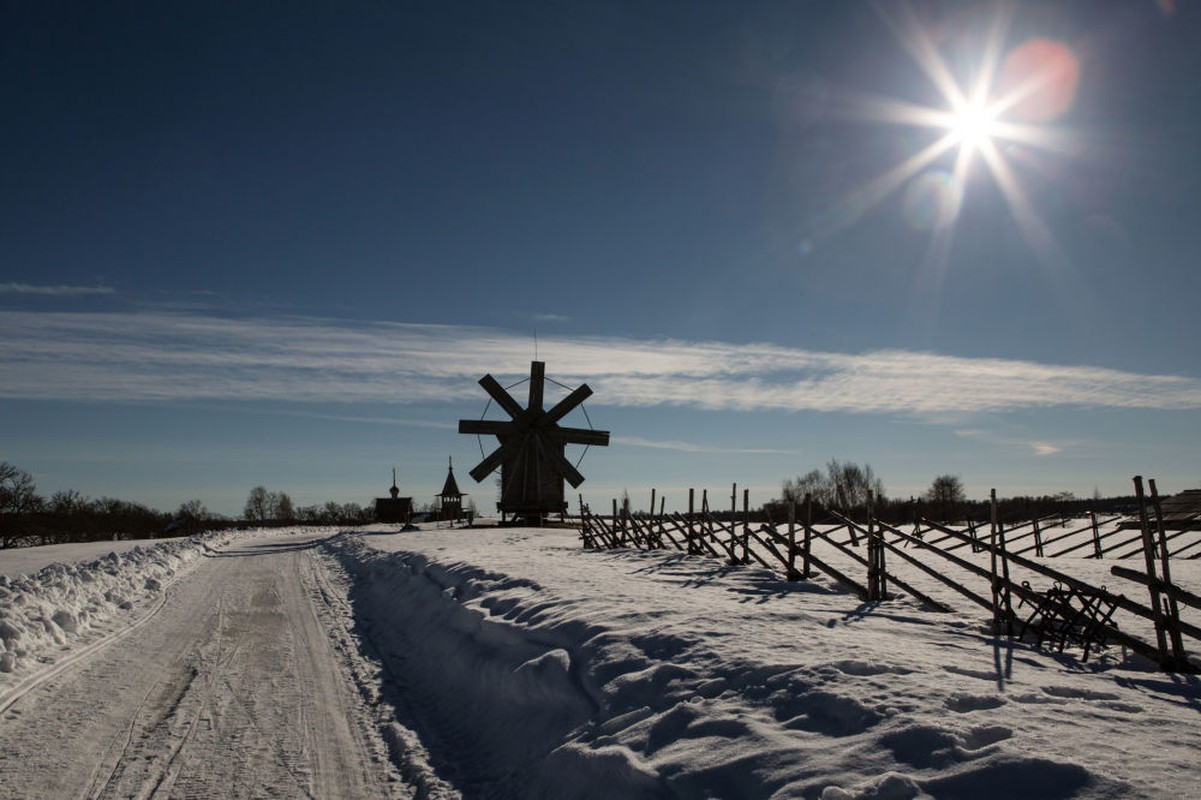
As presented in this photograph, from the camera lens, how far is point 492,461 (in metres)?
38.7

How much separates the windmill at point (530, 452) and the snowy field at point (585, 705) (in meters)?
26.5

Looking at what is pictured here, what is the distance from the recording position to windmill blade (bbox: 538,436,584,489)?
3928 centimetres

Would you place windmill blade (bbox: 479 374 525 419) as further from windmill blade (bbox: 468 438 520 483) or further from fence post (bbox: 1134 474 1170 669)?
fence post (bbox: 1134 474 1170 669)

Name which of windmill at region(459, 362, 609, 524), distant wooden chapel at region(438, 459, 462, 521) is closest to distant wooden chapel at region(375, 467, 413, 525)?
distant wooden chapel at region(438, 459, 462, 521)

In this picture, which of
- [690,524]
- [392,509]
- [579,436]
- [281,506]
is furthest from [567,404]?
[281,506]

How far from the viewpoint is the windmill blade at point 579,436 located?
40.1 metres

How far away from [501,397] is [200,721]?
109ft

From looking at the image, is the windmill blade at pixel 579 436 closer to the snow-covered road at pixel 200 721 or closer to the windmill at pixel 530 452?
the windmill at pixel 530 452

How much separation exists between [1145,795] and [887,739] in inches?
56.4

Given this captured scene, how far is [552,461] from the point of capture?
1563 inches

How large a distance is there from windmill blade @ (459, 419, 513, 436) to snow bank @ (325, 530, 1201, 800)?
89.3 feet

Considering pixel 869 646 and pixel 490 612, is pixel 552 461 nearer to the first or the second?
pixel 490 612

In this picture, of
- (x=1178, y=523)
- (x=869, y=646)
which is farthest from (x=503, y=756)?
(x=1178, y=523)

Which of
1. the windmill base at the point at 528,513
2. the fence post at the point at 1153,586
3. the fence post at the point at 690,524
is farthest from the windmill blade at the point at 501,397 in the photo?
the fence post at the point at 1153,586
